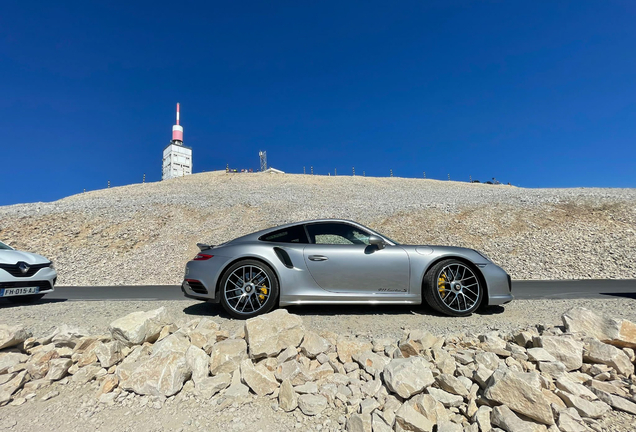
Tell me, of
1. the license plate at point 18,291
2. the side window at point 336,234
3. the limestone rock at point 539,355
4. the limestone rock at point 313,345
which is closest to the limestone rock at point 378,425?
the limestone rock at point 313,345

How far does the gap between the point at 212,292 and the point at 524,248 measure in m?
12.1

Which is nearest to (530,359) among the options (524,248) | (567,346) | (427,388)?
(567,346)

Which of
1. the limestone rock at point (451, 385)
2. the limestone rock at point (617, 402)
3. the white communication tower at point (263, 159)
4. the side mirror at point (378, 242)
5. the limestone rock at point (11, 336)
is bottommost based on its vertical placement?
the limestone rock at point (617, 402)

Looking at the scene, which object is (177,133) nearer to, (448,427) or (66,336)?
(66,336)

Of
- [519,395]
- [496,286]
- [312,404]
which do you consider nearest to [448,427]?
[519,395]

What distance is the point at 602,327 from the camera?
2.79 m

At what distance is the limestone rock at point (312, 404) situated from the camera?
2.15 metres

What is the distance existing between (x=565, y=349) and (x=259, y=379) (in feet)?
8.19

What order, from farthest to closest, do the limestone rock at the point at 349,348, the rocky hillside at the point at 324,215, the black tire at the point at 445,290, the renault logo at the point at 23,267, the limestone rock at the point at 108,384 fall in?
the rocky hillside at the point at 324,215, the renault logo at the point at 23,267, the black tire at the point at 445,290, the limestone rock at the point at 349,348, the limestone rock at the point at 108,384

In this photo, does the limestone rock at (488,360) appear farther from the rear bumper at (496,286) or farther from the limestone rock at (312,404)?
the rear bumper at (496,286)

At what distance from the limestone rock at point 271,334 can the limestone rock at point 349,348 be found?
358 mm

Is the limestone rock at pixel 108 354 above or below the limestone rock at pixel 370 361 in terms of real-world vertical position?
above

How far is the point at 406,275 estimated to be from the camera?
3.92 meters

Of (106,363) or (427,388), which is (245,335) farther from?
(427,388)
